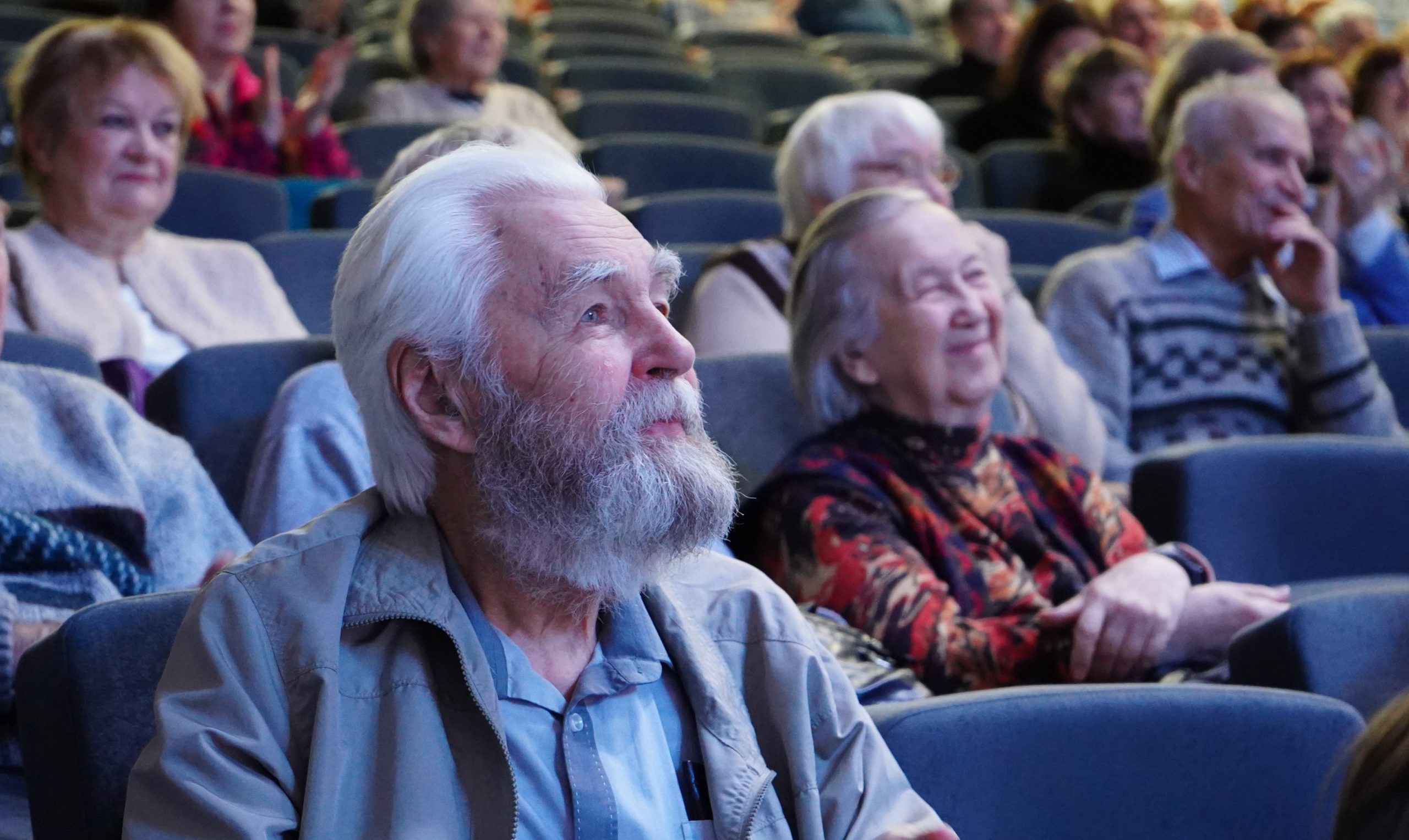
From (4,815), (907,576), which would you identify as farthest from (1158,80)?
(4,815)

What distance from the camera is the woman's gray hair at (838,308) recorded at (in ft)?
6.77

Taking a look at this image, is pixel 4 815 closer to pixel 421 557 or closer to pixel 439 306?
pixel 421 557

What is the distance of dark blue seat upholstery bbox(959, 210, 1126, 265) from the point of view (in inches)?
142

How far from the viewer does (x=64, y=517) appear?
1.64 metres

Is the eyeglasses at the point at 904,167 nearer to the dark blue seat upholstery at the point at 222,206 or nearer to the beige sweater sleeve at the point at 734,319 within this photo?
the beige sweater sleeve at the point at 734,319

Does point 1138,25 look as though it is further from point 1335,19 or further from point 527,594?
point 527,594

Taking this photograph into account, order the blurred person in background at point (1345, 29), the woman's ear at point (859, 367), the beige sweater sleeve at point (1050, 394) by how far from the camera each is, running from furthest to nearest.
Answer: the blurred person in background at point (1345, 29) → the beige sweater sleeve at point (1050, 394) → the woman's ear at point (859, 367)

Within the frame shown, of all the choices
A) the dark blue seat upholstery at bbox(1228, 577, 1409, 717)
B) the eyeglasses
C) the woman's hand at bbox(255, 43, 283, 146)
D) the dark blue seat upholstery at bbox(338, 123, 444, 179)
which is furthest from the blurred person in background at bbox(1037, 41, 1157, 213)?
the dark blue seat upholstery at bbox(1228, 577, 1409, 717)

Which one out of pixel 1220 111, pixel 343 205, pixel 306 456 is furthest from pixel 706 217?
pixel 306 456

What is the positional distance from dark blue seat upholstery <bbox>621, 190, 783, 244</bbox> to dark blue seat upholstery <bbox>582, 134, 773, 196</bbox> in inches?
23.3

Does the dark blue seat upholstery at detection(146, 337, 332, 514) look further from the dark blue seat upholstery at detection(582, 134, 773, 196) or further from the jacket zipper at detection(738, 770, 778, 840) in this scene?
the dark blue seat upholstery at detection(582, 134, 773, 196)

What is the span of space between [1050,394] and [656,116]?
97.1 inches

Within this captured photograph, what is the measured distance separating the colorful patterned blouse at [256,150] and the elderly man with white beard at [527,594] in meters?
2.75

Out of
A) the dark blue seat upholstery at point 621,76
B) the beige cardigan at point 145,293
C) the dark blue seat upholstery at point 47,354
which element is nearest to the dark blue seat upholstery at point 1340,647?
the dark blue seat upholstery at point 47,354
